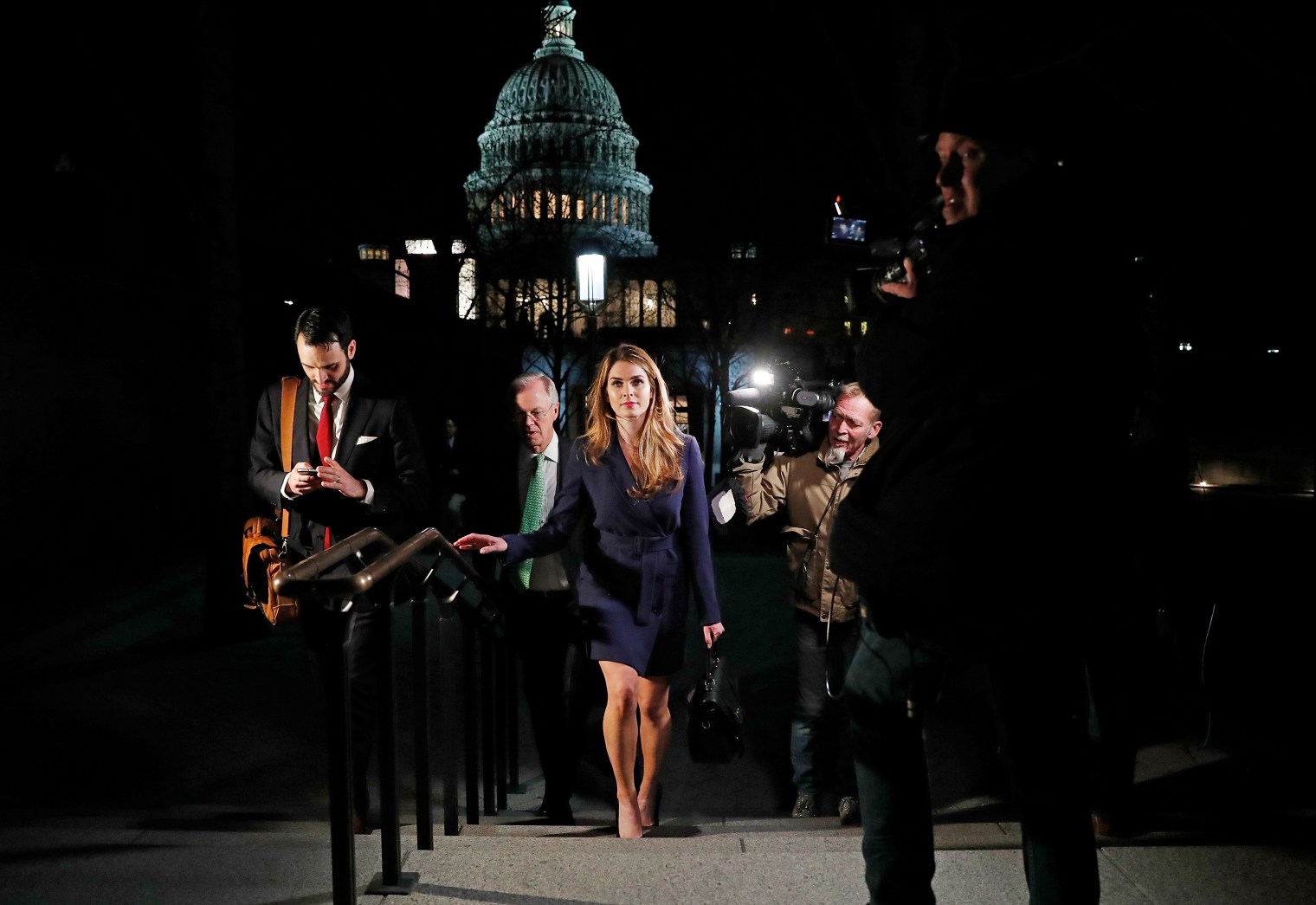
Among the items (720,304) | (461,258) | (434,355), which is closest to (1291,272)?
(461,258)

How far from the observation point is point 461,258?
19.2 m

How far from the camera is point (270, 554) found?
156 inches

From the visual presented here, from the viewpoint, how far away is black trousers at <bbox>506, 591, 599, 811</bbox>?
4.67m

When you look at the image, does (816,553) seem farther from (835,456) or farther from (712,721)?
(712,721)

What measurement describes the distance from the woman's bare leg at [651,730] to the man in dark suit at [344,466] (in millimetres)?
1062

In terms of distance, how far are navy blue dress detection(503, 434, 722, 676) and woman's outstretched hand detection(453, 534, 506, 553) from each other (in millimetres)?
75

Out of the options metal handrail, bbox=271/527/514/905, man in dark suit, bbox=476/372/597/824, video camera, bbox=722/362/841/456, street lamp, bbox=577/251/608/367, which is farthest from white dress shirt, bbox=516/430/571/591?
street lamp, bbox=577/251/608/367

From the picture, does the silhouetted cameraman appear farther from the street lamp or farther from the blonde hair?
the street lamp

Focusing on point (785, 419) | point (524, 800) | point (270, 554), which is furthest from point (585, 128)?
point (270, 554)

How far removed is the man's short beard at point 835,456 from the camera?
4570 mm

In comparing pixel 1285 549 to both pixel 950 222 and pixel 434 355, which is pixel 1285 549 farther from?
pixel 434 355

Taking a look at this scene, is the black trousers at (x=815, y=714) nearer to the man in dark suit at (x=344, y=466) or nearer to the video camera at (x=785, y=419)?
the video camera at (x=785, y=419)

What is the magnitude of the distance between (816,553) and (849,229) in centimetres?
166

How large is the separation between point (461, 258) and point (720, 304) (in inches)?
787
